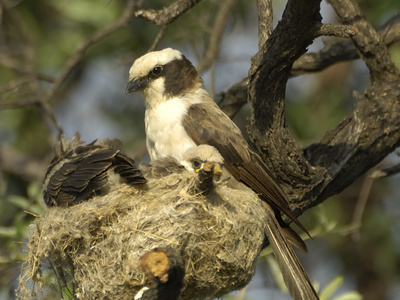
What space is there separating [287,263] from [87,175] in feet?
5.08

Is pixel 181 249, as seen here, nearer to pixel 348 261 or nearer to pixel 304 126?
pixel 304 126

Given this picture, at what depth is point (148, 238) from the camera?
4.39 meters

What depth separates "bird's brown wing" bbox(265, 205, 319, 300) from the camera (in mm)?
5336

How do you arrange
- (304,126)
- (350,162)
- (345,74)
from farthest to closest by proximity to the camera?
(345,74) → (304,126) → (350,162)

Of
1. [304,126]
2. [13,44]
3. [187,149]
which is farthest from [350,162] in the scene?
[13,44]

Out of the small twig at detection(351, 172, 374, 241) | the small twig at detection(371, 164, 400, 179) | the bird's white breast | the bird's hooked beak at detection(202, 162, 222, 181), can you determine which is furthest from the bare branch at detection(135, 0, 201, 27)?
the small twig at detection(351, 172, 374, 241)

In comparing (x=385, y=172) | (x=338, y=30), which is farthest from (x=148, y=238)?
(x=385, y=172)

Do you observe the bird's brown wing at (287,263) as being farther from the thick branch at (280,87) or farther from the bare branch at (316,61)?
the bare branch at (316,61)

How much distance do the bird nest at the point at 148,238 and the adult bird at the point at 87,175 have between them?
89 mm

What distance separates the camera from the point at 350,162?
217 inches

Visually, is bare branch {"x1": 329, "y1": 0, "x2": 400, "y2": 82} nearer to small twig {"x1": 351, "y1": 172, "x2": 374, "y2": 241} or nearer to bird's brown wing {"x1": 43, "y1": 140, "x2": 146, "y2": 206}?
small twig {"x1": 351, "y1": 172, "x2": 374, "y2": 241}

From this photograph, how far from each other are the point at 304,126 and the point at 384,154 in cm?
292

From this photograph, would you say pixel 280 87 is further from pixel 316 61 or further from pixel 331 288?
pixel 331 288

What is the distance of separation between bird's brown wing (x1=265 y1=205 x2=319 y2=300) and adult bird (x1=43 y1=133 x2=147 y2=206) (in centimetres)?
111
